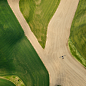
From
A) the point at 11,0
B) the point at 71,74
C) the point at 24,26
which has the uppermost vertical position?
the point at 11,0

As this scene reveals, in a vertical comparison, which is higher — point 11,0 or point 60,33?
point 11,0

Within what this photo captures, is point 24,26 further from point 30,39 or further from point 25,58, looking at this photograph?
point 25,58

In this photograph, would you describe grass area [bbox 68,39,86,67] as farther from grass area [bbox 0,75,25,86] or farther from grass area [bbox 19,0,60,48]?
grass area [bbox 0,75,25,86]

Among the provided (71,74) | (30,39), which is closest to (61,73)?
(71,74)

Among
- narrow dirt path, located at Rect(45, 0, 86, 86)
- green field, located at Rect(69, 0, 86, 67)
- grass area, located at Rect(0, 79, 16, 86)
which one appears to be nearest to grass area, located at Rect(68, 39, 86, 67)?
green field, located at Rect(69, 0, 86, 67)

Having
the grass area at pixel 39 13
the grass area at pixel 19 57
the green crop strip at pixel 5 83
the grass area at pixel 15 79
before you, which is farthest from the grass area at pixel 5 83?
the grass area at pixel 39 13

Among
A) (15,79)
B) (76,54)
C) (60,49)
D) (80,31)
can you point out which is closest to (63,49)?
(60,49)

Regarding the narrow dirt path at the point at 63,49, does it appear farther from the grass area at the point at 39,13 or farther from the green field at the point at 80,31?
the grass area at the point at 39,13
